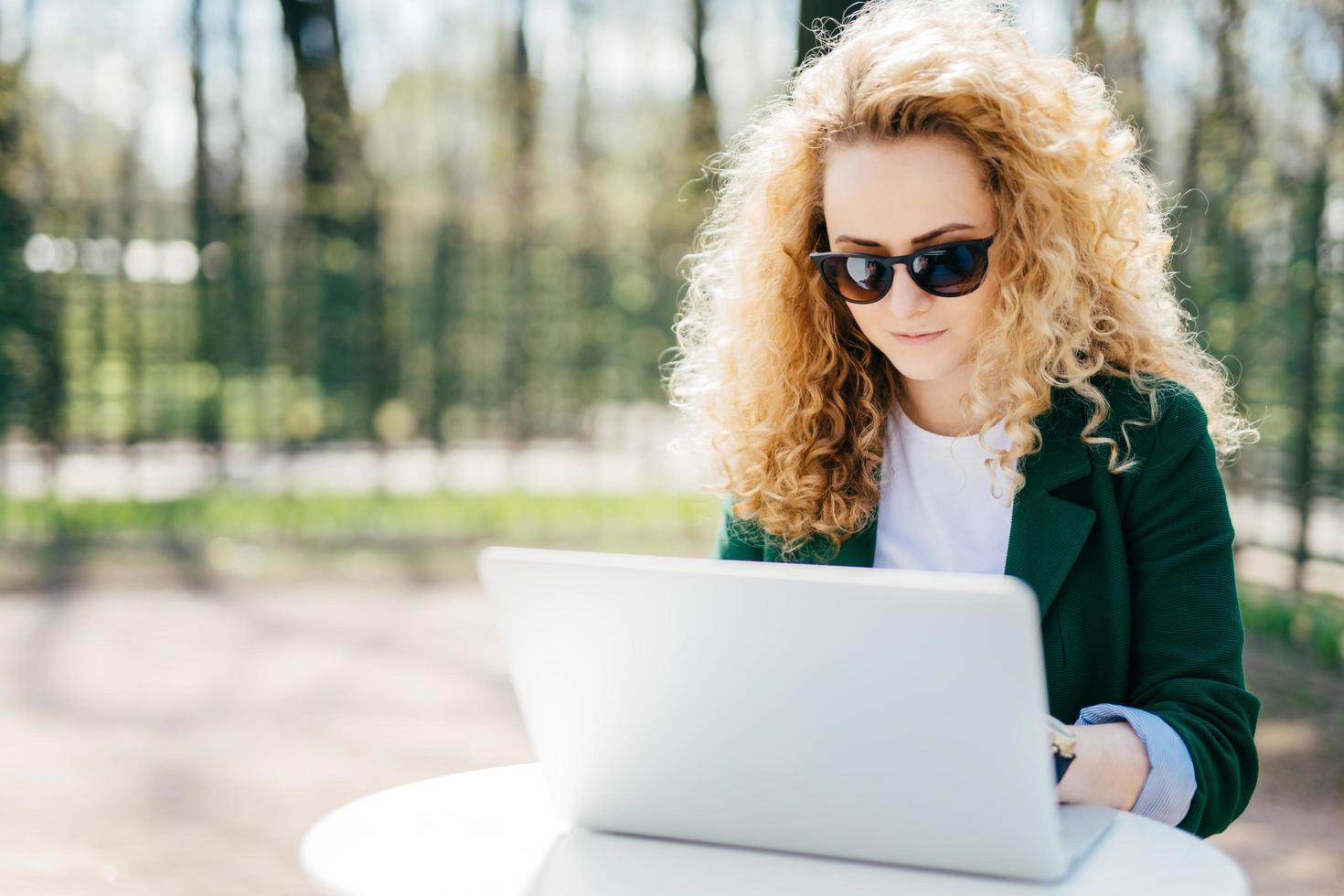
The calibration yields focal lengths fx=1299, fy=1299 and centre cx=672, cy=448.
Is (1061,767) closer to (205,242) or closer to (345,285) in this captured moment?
(345,285)

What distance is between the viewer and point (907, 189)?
1.70 metres

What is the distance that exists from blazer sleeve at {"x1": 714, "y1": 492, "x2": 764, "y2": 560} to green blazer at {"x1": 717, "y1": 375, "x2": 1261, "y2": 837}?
1.50ft

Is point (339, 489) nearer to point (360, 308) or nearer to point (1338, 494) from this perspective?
point (360, 308)

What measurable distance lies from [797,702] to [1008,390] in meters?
0.82

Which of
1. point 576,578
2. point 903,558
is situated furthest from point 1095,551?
point 576,578

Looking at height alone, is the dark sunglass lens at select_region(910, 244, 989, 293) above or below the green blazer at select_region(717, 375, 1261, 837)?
above

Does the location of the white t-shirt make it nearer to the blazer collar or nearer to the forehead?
the blazer collar

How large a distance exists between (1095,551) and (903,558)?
0.28 m

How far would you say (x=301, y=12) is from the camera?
8.04m

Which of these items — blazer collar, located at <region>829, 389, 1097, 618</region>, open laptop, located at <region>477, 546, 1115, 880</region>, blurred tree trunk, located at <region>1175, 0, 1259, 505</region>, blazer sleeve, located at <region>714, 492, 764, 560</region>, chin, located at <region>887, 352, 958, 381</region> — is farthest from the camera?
blurred tree trunk, located at <region>1175, 0, 1259, 505</region>

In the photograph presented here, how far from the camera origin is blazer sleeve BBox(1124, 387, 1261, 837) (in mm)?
1490

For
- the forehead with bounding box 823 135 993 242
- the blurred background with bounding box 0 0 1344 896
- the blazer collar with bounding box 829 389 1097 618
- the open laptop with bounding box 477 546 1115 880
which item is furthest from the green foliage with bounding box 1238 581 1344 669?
the open laptop with bounding box 477 546 1115 880

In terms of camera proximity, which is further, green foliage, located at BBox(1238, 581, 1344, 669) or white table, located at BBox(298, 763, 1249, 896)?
green foliage, located at BBox(1238, 581, 1344, 669)

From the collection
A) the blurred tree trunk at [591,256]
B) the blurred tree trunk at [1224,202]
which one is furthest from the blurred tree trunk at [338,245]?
the blurred tree trunk at [1224,202]
